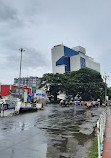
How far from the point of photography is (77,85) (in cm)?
5653


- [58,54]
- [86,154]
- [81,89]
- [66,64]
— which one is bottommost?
[86,154]

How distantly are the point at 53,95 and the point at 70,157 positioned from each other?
53159 mm

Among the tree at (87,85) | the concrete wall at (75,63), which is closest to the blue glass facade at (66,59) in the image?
the concrete wall at (75,63)

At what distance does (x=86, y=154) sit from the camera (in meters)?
5.32

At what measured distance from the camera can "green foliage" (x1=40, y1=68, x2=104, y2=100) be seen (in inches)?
2172

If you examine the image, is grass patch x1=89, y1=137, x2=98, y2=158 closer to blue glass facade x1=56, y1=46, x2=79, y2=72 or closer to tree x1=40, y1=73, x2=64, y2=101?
tree x1=40, y1=73, x2=64, y2=101

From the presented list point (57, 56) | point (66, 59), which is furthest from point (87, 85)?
point (66, 59)

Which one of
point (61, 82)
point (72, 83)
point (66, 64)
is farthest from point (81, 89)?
point (66, 64)

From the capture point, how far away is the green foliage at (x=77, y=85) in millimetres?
55156

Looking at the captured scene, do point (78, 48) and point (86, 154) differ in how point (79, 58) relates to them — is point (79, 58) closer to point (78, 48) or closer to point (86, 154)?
point (78, 48)

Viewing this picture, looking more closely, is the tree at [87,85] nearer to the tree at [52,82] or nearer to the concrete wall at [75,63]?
the tree at [52,82]

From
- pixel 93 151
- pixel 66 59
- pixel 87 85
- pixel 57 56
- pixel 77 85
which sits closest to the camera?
pixel 93 151

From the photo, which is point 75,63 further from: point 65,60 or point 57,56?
point 57,56

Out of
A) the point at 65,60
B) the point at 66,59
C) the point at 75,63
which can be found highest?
the point at 66,59
